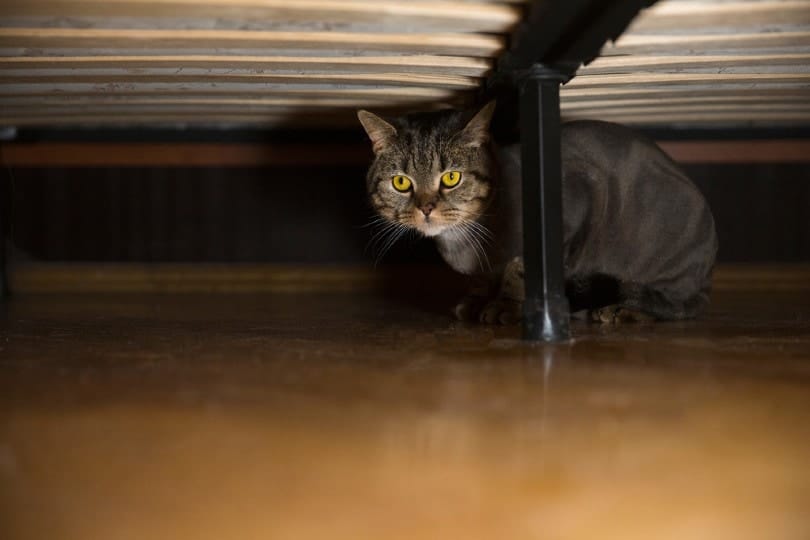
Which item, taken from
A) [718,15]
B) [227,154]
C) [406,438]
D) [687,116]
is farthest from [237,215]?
[406,438]

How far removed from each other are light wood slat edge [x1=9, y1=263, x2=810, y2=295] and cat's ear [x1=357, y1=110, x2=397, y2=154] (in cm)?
110

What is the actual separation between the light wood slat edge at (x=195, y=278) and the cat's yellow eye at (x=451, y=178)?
116cm

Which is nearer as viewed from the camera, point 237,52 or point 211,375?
point 211,375

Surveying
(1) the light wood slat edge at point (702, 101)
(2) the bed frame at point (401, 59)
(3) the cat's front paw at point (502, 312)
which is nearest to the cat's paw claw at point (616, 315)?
(3) the cat's front paw at point (502, 312)

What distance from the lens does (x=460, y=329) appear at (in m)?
2.05

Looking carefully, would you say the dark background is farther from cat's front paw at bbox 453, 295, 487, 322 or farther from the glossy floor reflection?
the glossy floor reflection

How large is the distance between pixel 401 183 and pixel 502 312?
436 millimetres

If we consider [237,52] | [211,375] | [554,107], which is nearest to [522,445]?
[211,375]

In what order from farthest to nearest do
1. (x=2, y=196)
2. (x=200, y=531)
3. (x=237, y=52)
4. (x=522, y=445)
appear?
(x=2, y=196), (x=237, y=52), (x=522, y=445), (x=200, y=531)

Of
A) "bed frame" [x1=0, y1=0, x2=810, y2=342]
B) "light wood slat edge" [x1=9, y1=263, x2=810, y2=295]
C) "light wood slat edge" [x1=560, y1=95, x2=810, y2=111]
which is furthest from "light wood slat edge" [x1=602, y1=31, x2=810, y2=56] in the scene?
"light wood slat edge" [x1=9, y1=263, x2=810, y2=295]

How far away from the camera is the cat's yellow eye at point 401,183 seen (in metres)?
2.27

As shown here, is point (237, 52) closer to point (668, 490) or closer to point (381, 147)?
point (381, 147)

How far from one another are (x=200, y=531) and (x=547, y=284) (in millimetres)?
1161

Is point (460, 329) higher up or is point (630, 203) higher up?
point (630, 203)
